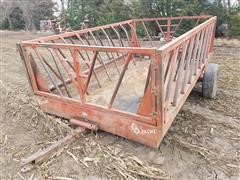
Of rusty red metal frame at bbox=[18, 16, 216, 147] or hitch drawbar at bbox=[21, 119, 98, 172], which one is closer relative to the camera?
rusty red metal frame at bbox=[18, 16, 216, 147]

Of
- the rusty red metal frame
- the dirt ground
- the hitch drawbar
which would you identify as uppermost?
the rusty red metal frame

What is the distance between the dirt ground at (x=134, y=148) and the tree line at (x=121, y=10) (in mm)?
5423

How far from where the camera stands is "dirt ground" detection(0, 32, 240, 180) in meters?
2.83

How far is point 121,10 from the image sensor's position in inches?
437

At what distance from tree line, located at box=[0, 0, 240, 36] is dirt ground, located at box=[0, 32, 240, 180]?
542 centimetres

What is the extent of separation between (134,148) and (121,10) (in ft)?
28.9

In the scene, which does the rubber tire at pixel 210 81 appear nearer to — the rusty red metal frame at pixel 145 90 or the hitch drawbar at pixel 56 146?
the rusty red metal frame at pixel 145 90

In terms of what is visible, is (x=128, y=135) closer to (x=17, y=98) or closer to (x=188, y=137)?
(x=188, y=137)

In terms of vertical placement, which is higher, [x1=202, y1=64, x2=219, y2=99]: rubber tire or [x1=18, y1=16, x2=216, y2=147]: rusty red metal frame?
[x1=18, y1=16, x2=216, y2=147]: rusty red metal frame

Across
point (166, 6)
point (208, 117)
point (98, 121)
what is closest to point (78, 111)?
point (98, 121)

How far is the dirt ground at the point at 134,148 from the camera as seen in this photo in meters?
2.83

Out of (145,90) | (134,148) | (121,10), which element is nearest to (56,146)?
(134,148)

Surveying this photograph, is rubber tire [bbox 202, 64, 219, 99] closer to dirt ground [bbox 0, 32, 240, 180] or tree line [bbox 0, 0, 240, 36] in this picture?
dirt ground [bbox 0, 32, 240, 180]

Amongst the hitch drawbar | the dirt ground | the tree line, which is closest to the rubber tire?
the dirt ground
